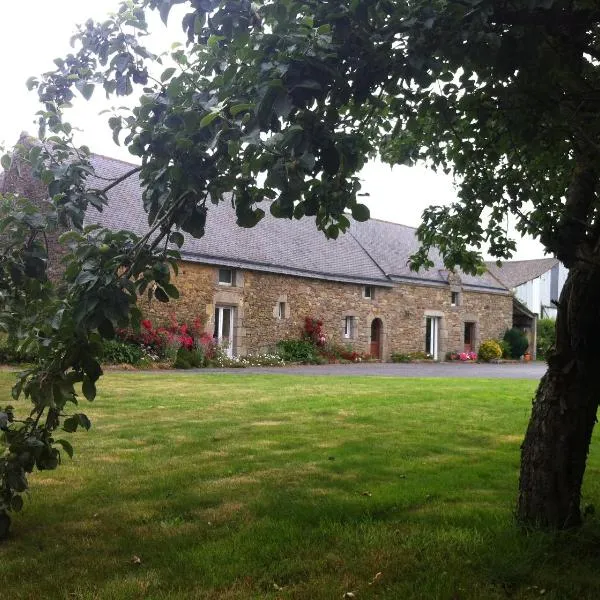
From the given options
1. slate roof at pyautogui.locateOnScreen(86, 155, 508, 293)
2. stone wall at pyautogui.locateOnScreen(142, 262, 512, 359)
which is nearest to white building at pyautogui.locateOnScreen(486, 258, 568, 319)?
stone wall at pyautogui.locateOnScreen(142, 262, 512, 359)

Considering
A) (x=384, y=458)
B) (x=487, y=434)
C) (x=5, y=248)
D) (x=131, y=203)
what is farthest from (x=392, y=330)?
(x=5, y=248)

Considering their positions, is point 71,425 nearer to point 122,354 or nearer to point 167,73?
point 167,73

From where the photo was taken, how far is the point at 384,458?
6.03m

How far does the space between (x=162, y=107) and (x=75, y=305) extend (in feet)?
3.93

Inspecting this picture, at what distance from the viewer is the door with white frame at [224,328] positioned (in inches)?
816

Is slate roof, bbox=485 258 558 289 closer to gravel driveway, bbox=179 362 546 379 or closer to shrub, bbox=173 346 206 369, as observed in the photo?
gravel driveway, bbox=179 362 546 379

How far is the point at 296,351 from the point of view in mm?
21906

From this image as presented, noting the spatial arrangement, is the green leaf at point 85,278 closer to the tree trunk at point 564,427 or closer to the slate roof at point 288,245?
the tree trunk at point 564,427

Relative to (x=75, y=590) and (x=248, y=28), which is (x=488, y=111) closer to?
(x=248, y=28)

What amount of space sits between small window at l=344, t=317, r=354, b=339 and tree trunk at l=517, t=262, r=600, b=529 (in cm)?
2081

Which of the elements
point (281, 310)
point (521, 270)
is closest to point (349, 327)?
point (281, 310)

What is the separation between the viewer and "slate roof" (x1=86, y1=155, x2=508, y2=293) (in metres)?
19.9

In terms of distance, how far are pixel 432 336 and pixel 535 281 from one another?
41.6 ft

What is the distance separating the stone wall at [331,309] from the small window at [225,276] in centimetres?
19
